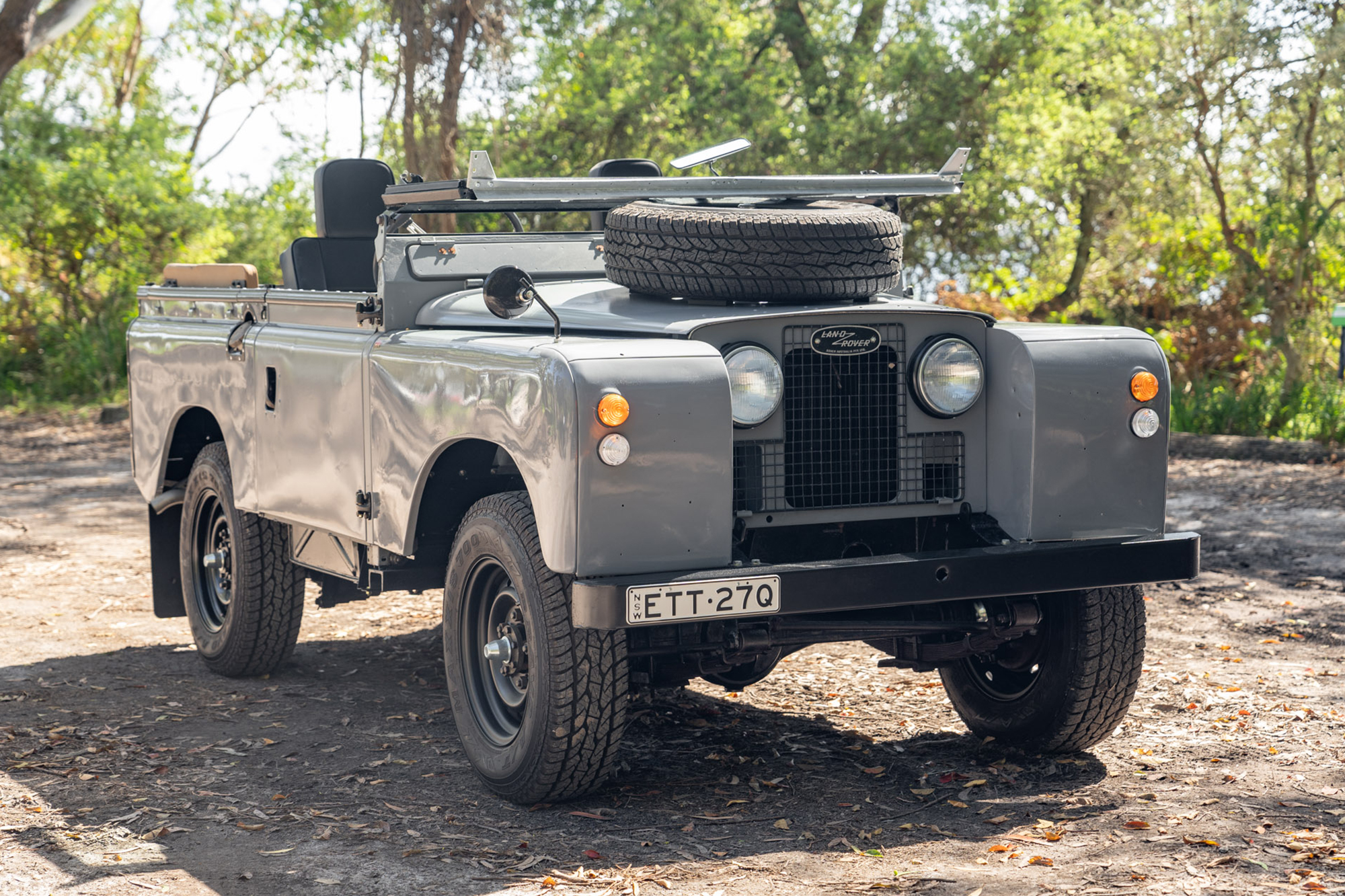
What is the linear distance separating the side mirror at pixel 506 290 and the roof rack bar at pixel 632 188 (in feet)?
1.09

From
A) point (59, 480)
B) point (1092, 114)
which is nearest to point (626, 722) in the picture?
point (59, 480)

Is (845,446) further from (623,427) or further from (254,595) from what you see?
(254,595)

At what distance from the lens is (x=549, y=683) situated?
4.12 metres

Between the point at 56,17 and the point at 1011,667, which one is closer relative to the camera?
the point at 1011,667

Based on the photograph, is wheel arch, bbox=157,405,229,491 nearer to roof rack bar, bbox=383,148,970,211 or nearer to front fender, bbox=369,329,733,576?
roof rack bar, bbox=383,148,970,211

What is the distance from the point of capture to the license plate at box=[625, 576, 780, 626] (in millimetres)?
3863

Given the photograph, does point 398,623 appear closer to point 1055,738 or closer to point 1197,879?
point 1055,738

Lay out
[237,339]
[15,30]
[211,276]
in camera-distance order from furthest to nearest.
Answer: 1. [15,30]
2. [211,276]
3. [237,339]

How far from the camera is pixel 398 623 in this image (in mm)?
7504

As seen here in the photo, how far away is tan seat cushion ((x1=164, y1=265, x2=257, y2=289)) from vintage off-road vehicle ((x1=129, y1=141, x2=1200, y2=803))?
1248mm

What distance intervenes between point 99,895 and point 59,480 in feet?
33.4

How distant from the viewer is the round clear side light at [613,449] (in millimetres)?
3889

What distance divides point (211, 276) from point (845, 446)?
12.1ft

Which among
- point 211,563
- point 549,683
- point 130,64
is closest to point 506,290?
point 549,683
